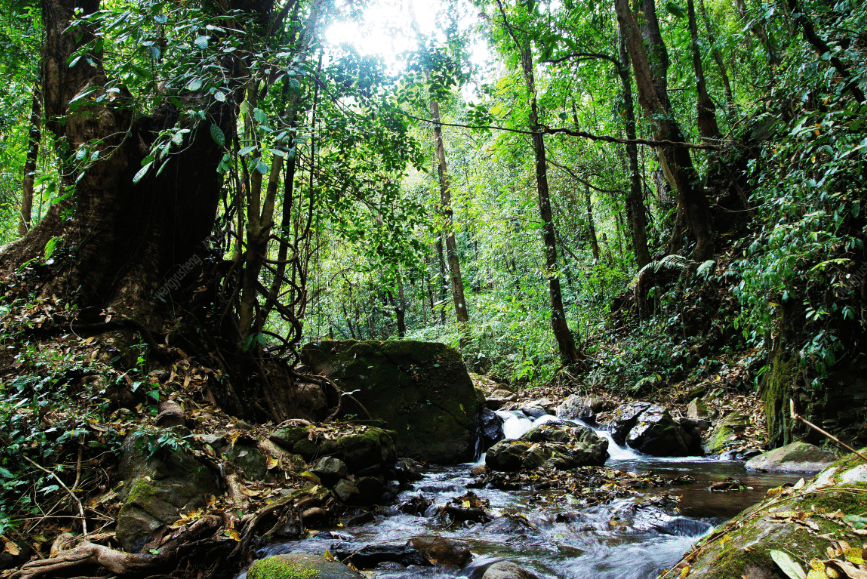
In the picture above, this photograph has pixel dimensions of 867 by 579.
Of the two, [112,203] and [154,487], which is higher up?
[112,203]

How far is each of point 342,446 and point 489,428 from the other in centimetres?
404

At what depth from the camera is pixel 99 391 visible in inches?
172

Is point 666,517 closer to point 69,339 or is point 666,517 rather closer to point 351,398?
point 351,398

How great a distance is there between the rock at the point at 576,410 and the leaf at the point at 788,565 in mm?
8125

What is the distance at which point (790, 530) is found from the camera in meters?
1.98

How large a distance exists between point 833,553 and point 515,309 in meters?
12.0

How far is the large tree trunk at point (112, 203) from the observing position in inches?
219

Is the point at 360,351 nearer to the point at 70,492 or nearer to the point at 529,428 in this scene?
the point at 529,428

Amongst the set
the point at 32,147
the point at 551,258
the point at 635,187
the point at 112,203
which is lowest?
the point at 551,258

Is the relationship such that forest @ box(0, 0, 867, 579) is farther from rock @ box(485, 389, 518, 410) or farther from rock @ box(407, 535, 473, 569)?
rock @ box(485, 389, 518, 410)

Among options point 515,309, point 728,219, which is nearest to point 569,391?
point 515,309

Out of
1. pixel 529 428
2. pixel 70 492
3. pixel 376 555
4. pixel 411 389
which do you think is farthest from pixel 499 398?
pixel 70 492

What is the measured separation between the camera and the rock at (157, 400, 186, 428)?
4348 mm

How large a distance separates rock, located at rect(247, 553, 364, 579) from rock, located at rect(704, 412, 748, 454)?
6185 mm
